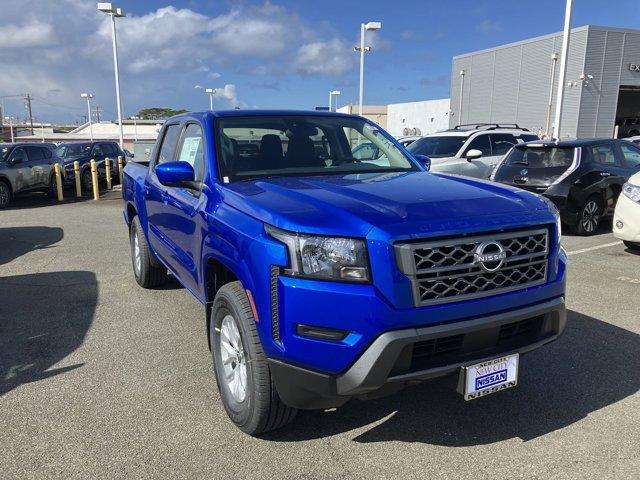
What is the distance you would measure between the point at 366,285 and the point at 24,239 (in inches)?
342

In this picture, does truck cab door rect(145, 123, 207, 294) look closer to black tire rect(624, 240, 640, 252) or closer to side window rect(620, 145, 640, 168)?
black tire rect(624, 240, 640, 252)

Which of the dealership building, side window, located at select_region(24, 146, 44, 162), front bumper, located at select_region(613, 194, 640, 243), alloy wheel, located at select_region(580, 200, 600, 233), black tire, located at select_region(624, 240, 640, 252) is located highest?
the dealership building

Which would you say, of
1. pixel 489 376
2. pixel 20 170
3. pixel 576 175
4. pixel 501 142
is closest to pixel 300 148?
pixel 489 376

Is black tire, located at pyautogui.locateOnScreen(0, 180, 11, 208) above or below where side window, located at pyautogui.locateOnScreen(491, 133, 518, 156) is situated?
below

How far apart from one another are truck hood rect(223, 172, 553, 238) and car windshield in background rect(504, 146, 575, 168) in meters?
6.59

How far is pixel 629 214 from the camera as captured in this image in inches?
283

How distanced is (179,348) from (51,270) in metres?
3.54

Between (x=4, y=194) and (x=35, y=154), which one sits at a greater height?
(x=35, y=154)

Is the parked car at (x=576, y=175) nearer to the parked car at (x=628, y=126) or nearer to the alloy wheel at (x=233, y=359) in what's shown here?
the alloy wheel at (x=233, y=359)

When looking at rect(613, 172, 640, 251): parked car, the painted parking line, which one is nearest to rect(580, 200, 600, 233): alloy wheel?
the painted parking line

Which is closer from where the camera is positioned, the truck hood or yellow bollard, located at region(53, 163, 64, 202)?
the truck hood

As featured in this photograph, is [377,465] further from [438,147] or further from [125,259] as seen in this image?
[438,147]

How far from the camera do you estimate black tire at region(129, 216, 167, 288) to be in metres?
5.70

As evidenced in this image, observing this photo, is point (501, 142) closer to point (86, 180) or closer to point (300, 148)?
point (300, 148)
